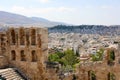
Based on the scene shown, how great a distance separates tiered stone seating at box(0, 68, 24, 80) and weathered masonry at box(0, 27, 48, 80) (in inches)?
35.0

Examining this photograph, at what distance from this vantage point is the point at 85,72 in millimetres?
27359

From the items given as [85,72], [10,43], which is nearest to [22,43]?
[10,43]

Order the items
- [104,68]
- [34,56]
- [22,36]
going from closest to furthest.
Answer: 1. [104,68]
2. [34,56]
3. [22,36]

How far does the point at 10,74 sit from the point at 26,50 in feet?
9.09

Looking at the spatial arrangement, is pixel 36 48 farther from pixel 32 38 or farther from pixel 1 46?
pixel 1 46

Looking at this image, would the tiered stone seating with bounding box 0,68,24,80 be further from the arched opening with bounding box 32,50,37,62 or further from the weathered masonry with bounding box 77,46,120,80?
the weathered masonry with bounding box 77,46,120,80

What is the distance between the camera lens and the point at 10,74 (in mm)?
27766

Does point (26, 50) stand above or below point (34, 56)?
above

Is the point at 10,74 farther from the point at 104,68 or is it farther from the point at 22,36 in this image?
the point at 104,68

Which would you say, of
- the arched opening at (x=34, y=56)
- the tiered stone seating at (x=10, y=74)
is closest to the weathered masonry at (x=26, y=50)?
the arched opening at (x=34, y=56)

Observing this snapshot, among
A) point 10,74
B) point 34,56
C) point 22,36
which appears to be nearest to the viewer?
point 10,74

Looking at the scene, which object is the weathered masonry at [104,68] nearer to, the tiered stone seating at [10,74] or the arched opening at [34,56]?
the arched opening at [34,56]

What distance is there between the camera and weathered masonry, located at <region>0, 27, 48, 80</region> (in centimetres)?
2850

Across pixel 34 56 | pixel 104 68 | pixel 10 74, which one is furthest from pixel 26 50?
pixel 104 68
